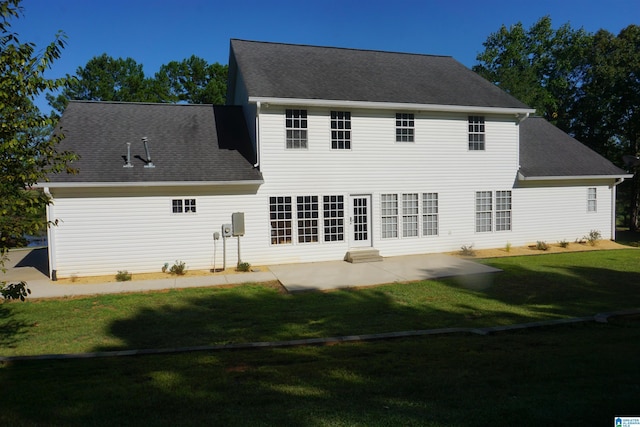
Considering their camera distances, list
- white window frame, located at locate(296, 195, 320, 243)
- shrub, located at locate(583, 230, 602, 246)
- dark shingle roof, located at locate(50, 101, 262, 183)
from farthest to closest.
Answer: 1. shrub, located at locate(583, 230, 602, 246)
2. white window frame, located at locate(296, 195, 320, 243)
3. dark shingle roof, located at locate(50, 101, 262, 183)

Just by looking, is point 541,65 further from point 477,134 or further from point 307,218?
point 307,218

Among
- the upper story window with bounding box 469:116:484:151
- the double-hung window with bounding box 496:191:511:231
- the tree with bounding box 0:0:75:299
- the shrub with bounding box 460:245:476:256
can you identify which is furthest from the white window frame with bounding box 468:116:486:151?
the tree with bounding box 0:0:75:299

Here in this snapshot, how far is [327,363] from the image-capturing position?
6125 millimetres

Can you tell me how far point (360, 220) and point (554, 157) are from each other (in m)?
10.4

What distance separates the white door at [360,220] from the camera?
16500 mm

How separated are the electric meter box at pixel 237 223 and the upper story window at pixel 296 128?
3.05m

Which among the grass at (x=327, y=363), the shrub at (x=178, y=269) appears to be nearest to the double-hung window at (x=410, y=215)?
the grass at (x=327, y=363)

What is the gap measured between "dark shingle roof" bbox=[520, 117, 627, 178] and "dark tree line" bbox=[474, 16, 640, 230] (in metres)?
2.16

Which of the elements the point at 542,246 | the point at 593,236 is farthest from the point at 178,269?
the point at 593,236

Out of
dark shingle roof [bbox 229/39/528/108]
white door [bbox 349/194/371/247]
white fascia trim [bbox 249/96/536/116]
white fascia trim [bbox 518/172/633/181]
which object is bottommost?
white door [bbox 349/194/371/247]

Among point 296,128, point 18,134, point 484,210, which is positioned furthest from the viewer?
point 484,210

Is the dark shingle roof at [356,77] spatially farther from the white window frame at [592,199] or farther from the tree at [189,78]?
the tree at [189,78]

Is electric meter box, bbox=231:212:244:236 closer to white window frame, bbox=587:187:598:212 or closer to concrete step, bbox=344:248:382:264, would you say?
concrete step, bbox=344:248:382:264

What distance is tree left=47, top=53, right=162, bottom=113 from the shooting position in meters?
37.4
